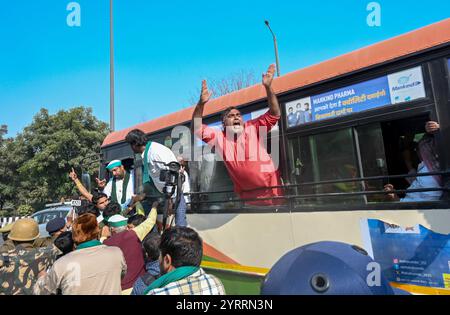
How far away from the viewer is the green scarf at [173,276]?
72.2 inches

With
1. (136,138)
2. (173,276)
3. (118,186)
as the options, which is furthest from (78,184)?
(173,276)

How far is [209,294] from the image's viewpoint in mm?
1847

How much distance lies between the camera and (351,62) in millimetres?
3332

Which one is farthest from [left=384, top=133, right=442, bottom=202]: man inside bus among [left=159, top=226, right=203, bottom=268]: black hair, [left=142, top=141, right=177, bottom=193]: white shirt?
[left=142, top=141, right=177, bottom=193]: white shirt

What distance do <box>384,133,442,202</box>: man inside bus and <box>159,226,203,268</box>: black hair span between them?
182cm

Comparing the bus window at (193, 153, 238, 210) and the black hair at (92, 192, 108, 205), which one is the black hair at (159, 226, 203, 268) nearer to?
the bus window at (193, 153, 238, 210)

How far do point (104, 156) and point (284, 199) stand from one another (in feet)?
13.9

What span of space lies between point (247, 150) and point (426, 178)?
183 cm

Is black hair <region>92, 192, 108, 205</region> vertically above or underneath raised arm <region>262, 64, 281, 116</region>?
underneath

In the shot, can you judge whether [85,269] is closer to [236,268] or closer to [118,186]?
[236,268]

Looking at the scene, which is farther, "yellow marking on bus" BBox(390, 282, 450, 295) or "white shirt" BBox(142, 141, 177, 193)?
"white shirt" BBox(142, 141, 177, 193)

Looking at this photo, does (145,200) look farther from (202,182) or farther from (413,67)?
(413,67)

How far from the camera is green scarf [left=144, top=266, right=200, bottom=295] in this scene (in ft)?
6.02
